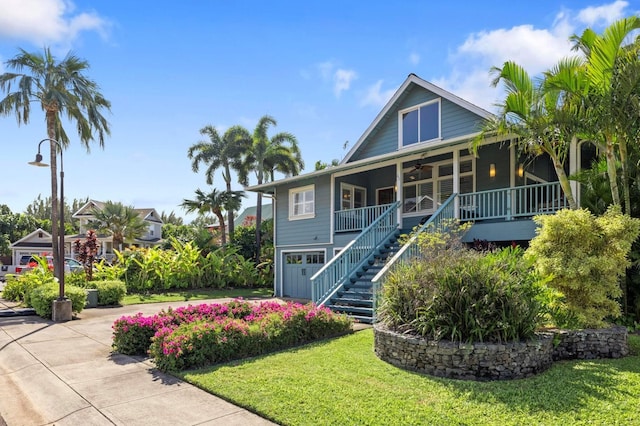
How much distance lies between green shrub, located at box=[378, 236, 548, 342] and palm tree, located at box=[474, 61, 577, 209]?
124 inches

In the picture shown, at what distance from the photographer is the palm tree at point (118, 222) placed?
3018cm

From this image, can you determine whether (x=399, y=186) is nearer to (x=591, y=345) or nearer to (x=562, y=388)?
(x=591, y=345)

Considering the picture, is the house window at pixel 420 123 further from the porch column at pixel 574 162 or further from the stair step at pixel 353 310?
the stair step at pixel 353 310

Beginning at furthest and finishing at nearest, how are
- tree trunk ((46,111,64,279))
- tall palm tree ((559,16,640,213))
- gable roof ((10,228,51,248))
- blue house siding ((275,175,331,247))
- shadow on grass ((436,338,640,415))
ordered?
gable roof ((10,228,51,248)) → tree trunk ((46,111,64,279)) → blue house siding ((275,175,331,247)) → tall palm tree ((559,16,640,213)) → shadow on grass ((436,338,640,415))

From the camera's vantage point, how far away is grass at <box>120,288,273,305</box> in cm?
1541

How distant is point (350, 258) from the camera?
1212cm

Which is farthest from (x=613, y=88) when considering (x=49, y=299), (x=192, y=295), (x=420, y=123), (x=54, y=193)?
(x=54, y=193)

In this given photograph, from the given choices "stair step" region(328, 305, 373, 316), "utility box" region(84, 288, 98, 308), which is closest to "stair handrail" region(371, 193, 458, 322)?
"stair step" region(328, 305, 373, 316)

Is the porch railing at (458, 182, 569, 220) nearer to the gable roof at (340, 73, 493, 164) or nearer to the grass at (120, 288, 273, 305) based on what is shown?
the gable roof at (340, 73, 493, 164)

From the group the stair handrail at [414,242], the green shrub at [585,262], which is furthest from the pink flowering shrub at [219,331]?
the green shrub at [585,262]

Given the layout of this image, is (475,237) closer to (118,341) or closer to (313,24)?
(313,24)

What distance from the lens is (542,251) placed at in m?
7.07

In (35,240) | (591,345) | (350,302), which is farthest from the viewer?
(35,240)

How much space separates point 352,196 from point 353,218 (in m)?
1.37
